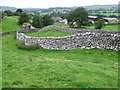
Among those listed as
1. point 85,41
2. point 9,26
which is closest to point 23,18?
point 9,26

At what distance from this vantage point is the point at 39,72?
569 inches

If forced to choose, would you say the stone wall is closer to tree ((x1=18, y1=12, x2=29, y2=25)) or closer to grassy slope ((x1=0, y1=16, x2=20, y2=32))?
grassy slope ((x1=0, y1=16, x2=20, y2=32))

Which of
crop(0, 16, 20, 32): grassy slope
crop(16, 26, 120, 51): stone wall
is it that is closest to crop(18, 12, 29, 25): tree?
crop(0, 16, 20, 32): grassy slope

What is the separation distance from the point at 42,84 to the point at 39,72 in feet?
10.2

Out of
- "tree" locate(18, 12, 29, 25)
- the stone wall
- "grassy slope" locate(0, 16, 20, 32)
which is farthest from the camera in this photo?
"tree" locate(18, 12, 29, 25)

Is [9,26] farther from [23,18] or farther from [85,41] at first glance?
[85,41]

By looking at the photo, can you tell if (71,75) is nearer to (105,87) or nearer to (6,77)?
(105,87)

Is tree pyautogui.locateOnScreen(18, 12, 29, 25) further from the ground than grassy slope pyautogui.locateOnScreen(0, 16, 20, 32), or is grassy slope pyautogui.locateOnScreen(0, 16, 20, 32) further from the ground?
tree pyautogui.locateOnScreen(18, 12, 29, 25)

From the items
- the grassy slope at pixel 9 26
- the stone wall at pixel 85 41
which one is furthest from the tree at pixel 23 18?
the stone wall at pixel 85 41

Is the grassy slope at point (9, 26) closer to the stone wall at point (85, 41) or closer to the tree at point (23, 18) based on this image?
the tree at point (23, 18)

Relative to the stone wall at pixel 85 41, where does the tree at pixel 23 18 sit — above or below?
above

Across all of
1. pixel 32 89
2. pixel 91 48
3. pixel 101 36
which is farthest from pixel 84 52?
pixel 32 89

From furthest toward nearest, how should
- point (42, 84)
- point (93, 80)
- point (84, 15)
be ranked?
point (84, 15) < point (93, 80) < point (42, 84)

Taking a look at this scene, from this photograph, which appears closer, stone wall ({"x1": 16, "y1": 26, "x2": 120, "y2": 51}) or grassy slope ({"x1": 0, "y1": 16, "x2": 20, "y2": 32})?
stone wall ({"x1": 16, "y1": 26, "x2": 120, "y2": 51})
